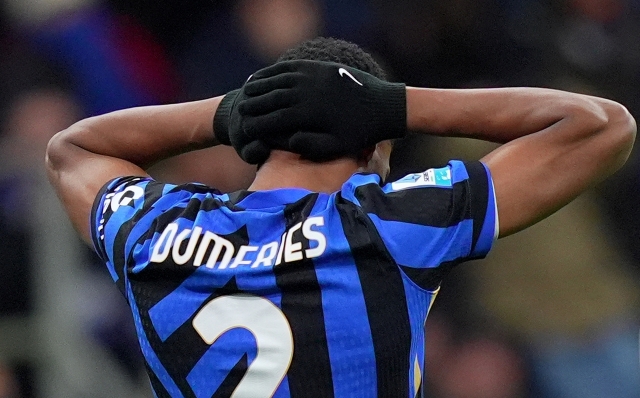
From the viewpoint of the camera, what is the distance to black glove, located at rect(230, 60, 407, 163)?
44.0 inches

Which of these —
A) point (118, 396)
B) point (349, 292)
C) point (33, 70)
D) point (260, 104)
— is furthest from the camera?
point (33, 70)

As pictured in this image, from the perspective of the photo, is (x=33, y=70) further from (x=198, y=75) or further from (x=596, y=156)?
(x=596, y=156)

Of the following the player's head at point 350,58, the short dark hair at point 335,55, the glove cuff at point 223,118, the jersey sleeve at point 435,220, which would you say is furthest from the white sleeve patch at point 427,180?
the glove cuff at point 223,118

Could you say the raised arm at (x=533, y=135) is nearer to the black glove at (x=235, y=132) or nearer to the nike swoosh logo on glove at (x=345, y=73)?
the nike swoosh logo on glove at (x=345, y=73)

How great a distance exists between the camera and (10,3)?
2920 millimetres

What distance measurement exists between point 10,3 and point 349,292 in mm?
2353

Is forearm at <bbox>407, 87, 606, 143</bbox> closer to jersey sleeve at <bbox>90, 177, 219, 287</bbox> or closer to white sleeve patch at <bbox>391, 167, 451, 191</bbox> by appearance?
white sleeve patch at <bbox>391, 167, 451, 191</bbox>

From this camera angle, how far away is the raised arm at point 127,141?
1.35m

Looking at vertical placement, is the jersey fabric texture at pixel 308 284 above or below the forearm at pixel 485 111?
below

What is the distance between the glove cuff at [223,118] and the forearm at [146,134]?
38mm

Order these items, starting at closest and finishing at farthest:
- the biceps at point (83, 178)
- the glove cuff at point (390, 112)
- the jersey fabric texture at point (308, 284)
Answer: the jersey fabric texture at point (308, 284) → the glove cuff at point (390, 112) → the biceps at point (83, 178)

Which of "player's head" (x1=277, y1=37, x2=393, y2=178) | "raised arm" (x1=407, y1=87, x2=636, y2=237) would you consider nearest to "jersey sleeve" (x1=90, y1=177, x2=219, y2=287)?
"player's head" (x1=277, y1=37, x2=393, y2=178)

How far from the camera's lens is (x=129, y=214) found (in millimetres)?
1167

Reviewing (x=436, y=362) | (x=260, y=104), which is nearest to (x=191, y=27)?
(x=436, y=362)
